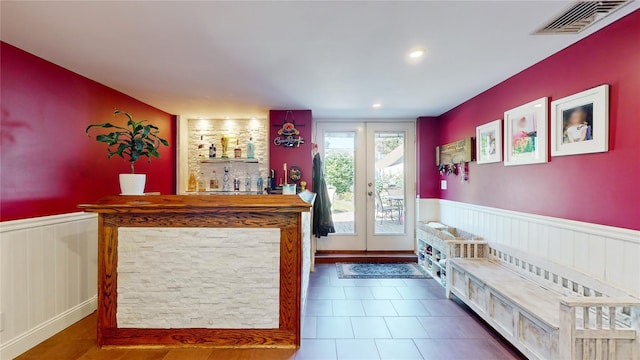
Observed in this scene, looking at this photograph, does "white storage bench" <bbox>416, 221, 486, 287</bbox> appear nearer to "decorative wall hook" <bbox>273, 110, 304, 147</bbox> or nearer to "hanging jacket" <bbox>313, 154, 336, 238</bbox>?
"hanging jacket" <bbox>313, 154, 336, 238</bbox>

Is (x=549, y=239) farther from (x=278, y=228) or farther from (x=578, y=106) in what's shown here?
(x=278, y=228)

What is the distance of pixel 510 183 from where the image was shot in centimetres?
289

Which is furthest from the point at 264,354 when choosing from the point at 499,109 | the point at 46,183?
the point at 499,109

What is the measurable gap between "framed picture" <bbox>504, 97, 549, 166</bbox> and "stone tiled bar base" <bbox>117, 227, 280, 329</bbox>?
234 centimetres

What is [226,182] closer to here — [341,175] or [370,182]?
[341,175]

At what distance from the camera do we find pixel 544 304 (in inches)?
80.2

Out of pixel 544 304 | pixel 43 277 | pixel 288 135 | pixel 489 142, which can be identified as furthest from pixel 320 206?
pixel 43 277

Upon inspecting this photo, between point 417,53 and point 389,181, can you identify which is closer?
point 417,53

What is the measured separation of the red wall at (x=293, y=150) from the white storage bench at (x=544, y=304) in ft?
7.24

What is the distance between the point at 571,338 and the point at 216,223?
7.88 ft

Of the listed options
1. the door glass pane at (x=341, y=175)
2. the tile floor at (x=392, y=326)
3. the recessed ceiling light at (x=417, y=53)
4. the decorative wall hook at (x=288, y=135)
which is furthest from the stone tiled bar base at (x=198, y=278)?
the door glass pane at (x=341, y=175)

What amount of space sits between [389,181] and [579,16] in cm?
328

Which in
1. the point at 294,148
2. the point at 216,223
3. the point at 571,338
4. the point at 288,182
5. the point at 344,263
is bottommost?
the point at 344,263

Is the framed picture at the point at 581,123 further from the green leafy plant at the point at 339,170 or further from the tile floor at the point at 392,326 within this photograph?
the green leafy plant at the point at 339,170
